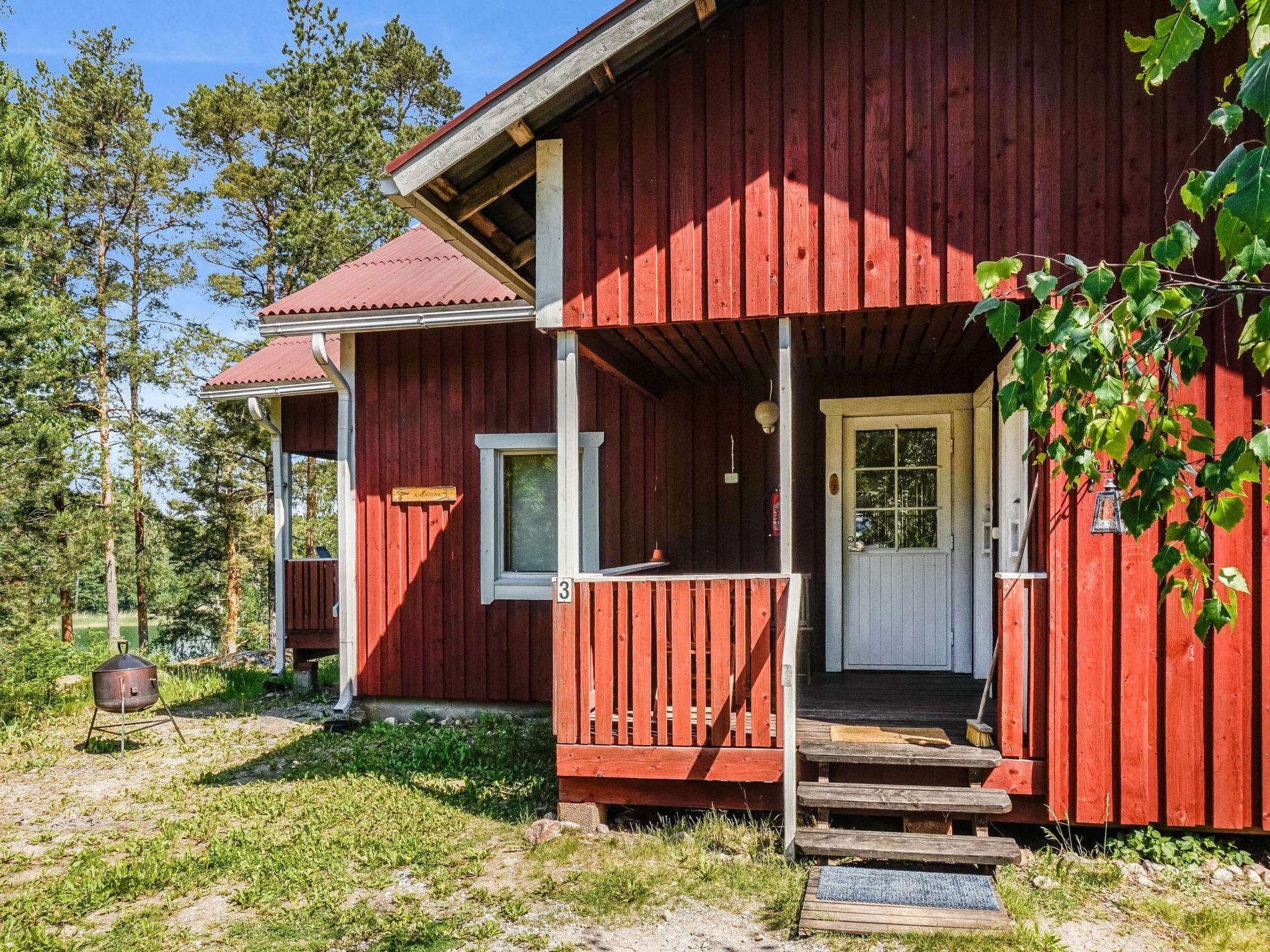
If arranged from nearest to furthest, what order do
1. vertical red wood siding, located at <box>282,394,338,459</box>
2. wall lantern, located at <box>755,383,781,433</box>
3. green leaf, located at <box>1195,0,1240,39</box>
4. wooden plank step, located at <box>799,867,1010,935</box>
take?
green leaf, located at <box>1195,0,1240,39</box>
wooden plank step, located at <box>799,867,1010,935</box>
wall lantern, located at <box>755,383,781,433</box>
vertical red wood siding, located at <box>282,394,338,459</box>

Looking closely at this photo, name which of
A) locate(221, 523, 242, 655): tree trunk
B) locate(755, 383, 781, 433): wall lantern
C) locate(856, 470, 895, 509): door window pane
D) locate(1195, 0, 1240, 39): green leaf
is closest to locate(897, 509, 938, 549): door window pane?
locate(856, 470, 895, 509): door window pane

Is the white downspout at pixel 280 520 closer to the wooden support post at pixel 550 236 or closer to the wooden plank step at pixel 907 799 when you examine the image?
the wooden support post at pixel 550 236

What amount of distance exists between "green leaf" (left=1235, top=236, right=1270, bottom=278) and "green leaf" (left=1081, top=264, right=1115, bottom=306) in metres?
0.26

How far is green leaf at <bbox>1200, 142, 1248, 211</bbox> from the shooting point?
1468 mm

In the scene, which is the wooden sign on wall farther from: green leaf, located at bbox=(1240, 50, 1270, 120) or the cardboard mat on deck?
green leaf, located at bbox=(1240, 50, 1270, 120)

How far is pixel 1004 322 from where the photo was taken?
1.93 m

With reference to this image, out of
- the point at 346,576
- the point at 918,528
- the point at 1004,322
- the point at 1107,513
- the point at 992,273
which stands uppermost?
the point at 992,273

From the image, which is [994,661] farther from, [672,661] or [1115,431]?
[1115,431]

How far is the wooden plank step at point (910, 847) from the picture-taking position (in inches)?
150

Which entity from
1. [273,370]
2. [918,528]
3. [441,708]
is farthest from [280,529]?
[918,528]

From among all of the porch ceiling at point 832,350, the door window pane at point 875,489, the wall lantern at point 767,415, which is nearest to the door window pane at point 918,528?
the door window pane at point 875,489

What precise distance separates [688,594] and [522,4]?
52.7ft

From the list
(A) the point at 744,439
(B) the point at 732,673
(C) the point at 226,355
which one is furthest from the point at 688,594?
(C) the point at 226,355

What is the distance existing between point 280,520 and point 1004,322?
8.70 metres
